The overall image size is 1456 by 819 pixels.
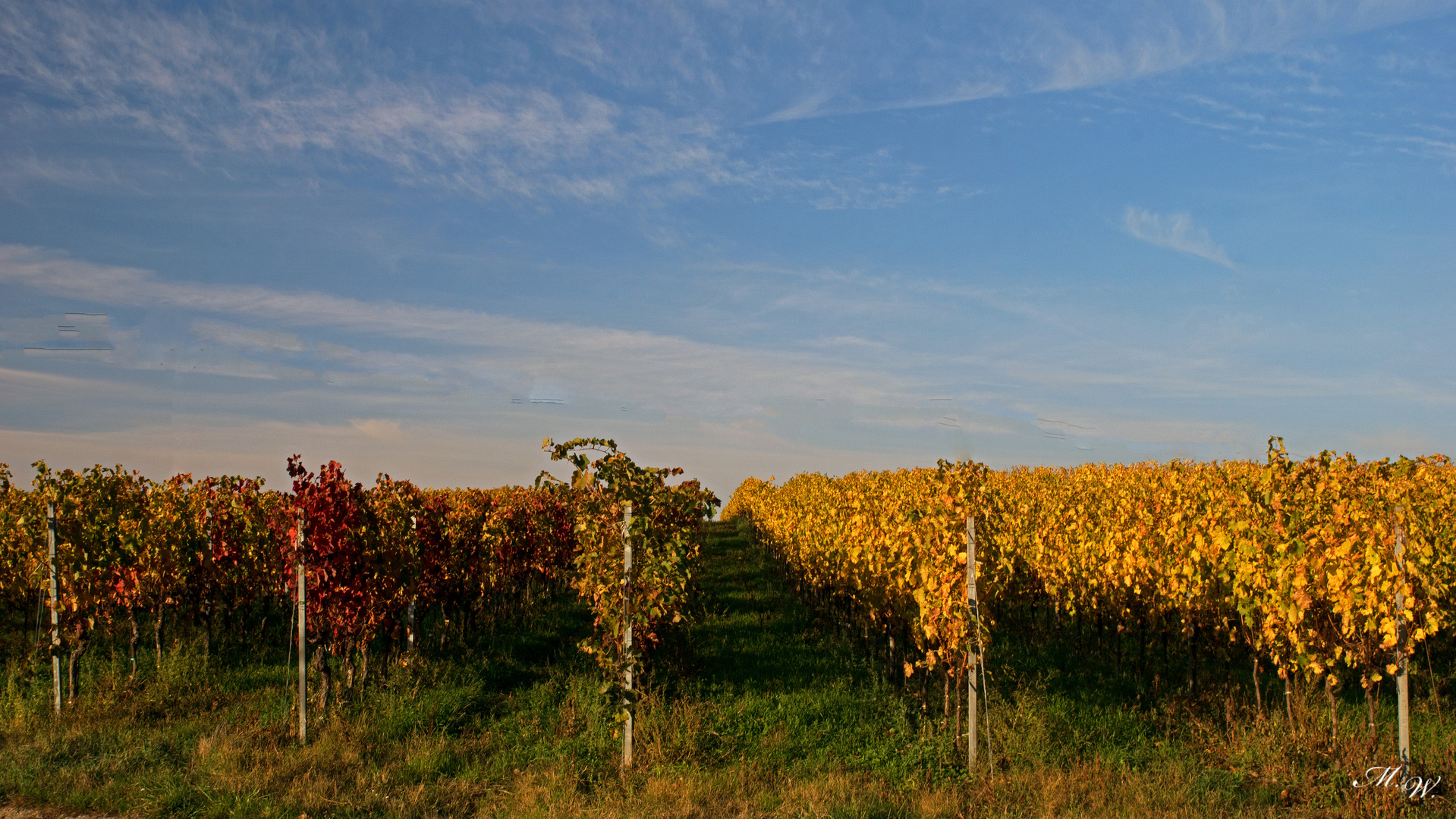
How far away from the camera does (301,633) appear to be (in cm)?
800

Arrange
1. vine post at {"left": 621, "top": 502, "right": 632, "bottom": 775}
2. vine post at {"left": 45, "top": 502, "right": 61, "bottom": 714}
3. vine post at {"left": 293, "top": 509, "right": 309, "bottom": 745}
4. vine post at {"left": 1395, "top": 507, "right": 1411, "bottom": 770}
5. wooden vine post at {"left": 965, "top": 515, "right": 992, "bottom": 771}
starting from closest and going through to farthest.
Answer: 1. vine post at {"left": 1395, "top": 507, "right": 1411, "bottom": 770}
2. wooden vine post at {"left": 965, "top": 515, "right": 992, "bottom": 771}
3. vine post at {"left": 621, "top": 502, "right": 632, "bottom": 775}
4. vine post at {"left": 293, "top": 509, "right": 309, "bottom": 745}
5. vine post at {"left": 45, "top": 502, "right": 61, "bottom": 714}

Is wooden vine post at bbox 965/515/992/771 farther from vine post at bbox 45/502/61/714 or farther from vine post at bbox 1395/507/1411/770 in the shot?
vine post at bbox 45/502/61/714

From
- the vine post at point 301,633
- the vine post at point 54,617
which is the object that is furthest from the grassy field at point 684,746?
the vine post at point 54,617

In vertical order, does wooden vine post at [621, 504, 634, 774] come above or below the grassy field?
above

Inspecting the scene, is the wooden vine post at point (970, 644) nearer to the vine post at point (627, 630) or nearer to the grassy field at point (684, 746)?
the grassy field at point (684, 746)

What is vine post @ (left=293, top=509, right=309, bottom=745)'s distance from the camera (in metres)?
7.86

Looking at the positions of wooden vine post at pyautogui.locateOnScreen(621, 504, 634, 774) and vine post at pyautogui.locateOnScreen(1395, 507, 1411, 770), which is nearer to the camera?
vine post at pyautogui.locateOnScreen(1395, 507, 1411, 770)

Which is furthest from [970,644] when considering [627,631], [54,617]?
[54,617]

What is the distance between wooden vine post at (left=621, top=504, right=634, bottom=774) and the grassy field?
20 cm

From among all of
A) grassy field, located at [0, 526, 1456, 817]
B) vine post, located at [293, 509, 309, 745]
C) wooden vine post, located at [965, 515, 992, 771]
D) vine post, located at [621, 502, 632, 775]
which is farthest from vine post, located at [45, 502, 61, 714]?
wooden vine post, located at [965, 515, 992, 771]

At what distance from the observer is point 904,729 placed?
7.78m

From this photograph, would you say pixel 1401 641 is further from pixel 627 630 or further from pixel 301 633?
pixel 301 633

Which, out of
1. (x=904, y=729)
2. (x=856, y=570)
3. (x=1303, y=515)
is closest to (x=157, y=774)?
(x=904, y=729)

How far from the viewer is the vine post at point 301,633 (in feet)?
25.8
